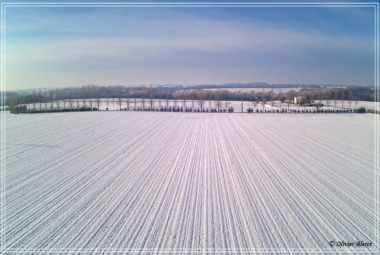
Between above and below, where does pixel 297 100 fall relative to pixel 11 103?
above

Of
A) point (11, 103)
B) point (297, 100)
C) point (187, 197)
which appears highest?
point (297, 100)

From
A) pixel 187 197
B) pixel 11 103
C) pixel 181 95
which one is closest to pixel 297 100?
pixel 181 95

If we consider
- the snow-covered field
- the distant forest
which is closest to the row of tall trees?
the distant forest

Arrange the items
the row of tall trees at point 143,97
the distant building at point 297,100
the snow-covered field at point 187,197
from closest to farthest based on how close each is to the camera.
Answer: the snow-covered field at point 187,197 → the row of tall trees at point 143,97 → the distant building at point 297,100

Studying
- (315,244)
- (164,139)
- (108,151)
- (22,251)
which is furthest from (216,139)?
(22,251)

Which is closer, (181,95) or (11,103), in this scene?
(11,103)

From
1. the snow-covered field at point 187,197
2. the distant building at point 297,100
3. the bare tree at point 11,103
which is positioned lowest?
the snow-covered field at point 187,197

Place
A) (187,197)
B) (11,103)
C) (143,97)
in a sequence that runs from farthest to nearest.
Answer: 1. (143,97)
2. (11,103)
3. (187,197)

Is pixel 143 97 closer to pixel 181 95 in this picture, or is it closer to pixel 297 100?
pixel 181 95

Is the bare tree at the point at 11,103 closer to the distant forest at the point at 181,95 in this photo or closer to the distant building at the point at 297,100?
the distant forest at the point at 181,95

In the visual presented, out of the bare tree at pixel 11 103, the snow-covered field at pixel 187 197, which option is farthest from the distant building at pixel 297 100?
the bare tree at pixel 11 103
